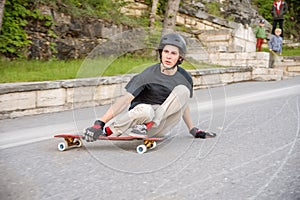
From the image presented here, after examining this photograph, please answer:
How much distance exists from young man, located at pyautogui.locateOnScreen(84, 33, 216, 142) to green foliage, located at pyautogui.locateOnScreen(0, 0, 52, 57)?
5.44 m

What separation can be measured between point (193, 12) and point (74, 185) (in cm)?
1242

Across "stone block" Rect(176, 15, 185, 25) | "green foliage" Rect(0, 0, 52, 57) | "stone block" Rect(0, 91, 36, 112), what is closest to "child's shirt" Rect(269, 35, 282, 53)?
"stone block" Rect(176, 15, 185, 25)

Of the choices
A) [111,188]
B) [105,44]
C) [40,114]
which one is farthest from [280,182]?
[40,114]

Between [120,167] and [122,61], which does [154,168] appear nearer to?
[120,167]

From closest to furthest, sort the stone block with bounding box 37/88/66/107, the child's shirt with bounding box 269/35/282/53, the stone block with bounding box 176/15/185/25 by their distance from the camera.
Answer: the stone block with bounding box 37/88/66/107, the child's shirt with bounding box 269/35/282/53, the stone block with bounding box 176/15/185/25

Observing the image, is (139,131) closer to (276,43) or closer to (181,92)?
(181,92)

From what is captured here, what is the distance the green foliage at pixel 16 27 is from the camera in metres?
8.07

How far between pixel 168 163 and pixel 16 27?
20.9 ft

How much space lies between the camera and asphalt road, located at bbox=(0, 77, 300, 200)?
8.59 feet

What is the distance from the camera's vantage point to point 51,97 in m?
6.02

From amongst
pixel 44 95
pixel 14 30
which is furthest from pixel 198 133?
pixel 14 30

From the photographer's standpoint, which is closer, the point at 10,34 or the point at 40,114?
the point at 40,114

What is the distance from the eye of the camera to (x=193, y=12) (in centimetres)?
1423

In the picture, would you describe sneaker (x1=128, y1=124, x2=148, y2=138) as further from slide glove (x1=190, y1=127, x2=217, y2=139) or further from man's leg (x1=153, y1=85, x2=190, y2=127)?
slide glove (x1=190, y1=127, x2=217, y2=139)
